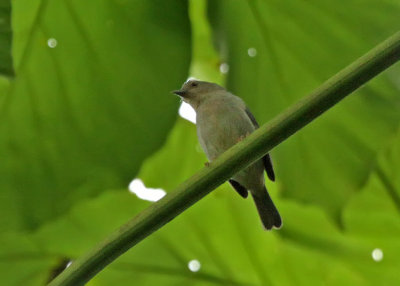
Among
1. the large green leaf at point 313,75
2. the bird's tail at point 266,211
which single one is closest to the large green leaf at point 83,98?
the large green leaf at point 313,75

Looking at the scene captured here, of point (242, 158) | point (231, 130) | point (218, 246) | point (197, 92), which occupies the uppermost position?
point (197, 92)

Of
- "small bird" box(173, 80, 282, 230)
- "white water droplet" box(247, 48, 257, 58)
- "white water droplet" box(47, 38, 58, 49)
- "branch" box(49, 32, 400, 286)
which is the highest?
"small bird" box(173, 80, 282, 230)

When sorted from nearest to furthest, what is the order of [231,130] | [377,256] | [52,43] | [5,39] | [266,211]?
[5,39] → [52,43] → [377,256] → [266,211] → [231,130]

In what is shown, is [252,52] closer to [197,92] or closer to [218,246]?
[218,246]

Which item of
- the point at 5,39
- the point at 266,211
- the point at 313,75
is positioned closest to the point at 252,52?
the point at 313,75

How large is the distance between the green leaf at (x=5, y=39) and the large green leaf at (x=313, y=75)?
0.32 m

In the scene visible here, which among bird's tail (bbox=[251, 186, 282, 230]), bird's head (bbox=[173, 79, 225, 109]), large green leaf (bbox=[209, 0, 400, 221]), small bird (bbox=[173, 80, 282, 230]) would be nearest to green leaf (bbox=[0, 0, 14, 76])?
large green leaf (bbox=[209, 0, 400, 221])

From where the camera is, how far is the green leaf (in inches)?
38.4

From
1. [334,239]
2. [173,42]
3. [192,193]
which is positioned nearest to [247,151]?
[192,193]

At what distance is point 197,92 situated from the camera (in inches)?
99.3

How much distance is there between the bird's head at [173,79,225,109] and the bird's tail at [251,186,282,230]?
0.42 metres

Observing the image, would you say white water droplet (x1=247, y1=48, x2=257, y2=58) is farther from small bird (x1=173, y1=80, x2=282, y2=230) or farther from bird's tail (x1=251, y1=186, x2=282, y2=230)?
small bird (x1=173, y1=80, x2=282, y2=230)

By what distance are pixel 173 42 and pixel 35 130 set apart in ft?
0.91

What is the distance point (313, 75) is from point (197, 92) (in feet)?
4.52
